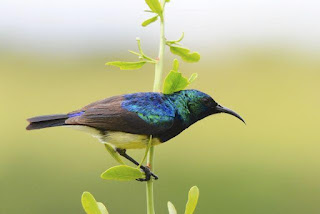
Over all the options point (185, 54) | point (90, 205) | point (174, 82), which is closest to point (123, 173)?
point (90, 205)

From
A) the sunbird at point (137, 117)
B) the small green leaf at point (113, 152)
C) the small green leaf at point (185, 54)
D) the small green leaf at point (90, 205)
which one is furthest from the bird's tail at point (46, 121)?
the small green leaf at point (185, 54)

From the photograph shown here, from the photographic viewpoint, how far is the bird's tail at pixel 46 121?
6.59ft

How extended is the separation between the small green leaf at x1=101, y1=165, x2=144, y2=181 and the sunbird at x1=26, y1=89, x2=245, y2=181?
1.06 ft

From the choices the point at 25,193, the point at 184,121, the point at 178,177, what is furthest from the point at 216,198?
the point at 184,121

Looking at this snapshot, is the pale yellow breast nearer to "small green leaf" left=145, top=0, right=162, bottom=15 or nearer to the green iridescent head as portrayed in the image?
the green iridescent head

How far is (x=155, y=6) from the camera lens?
182cm

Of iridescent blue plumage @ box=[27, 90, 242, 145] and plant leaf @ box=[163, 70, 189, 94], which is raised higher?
plant leaf @ box=[163, 70, 189, 94]

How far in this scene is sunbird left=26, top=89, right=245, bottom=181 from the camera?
2.18 m

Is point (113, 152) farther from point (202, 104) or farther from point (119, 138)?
point (202, 104)

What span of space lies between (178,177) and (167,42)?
1268 centimetres

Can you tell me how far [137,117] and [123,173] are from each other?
465mm

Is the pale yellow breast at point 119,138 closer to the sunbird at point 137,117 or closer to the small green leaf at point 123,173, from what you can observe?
the sunbird at point 137,117

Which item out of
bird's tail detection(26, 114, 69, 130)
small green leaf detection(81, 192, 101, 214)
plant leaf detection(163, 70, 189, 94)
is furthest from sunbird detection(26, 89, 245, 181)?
small green leaf detection(81, 192, 101, 214)

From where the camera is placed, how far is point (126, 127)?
7.09 ft
